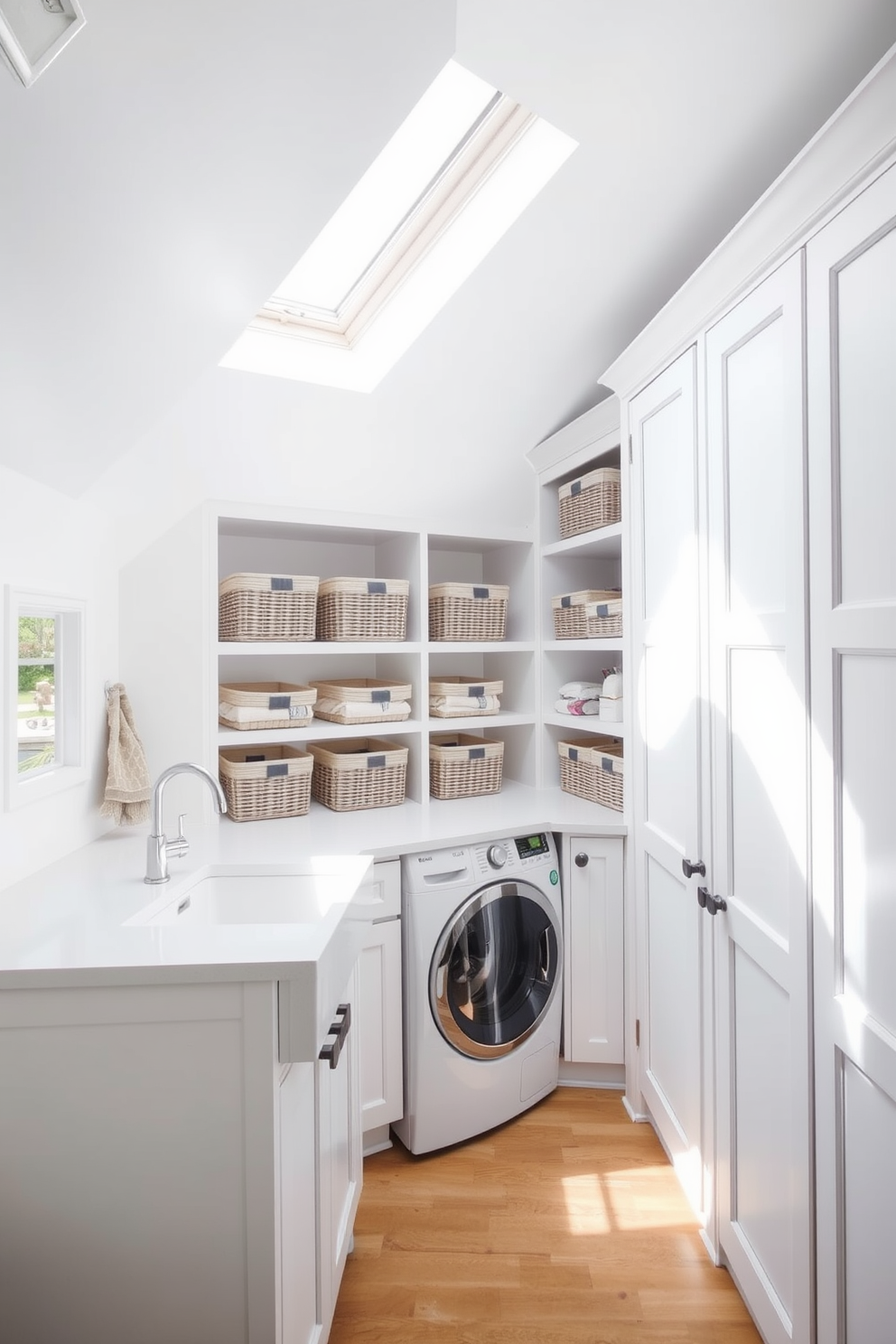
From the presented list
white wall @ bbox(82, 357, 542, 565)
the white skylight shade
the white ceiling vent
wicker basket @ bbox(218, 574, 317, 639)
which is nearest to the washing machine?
wicker basket @ bbox(218, 574, 317, 639)

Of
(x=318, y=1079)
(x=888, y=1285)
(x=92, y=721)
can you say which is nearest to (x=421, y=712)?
(x=92, y=721)

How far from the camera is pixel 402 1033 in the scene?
6.55 feet

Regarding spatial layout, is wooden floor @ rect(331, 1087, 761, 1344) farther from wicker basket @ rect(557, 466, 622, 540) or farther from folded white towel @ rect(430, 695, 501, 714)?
wicker basket @ rect(557, 466, 622, 540)

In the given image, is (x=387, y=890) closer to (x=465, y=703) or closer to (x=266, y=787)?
(x=266, y=787)

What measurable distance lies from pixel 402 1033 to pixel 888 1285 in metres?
1.26

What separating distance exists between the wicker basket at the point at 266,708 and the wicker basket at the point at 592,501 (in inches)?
43.1

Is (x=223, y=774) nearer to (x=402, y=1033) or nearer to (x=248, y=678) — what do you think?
(x=248, y=678)

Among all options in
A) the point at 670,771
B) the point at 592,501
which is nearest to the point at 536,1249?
the point at 670,771

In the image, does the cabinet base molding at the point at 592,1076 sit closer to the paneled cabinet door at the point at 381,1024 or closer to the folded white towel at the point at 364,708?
the paneled cabinet door at the point at 381,1024

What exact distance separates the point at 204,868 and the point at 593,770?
1.34m

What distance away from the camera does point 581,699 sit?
2.57 m

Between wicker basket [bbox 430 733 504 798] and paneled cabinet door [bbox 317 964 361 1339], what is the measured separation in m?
1.03

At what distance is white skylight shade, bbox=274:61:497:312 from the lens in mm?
1712

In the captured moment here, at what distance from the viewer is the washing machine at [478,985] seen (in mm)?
1972
